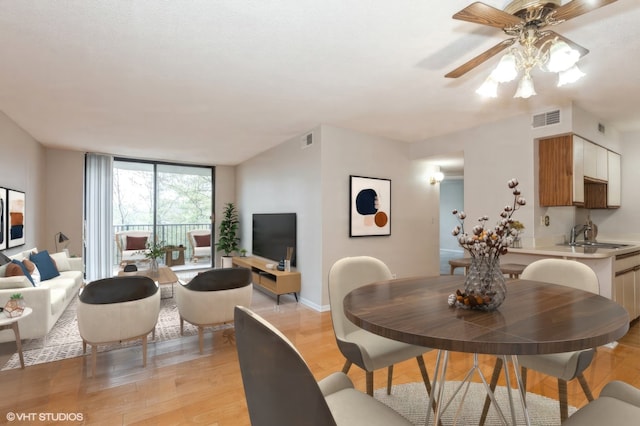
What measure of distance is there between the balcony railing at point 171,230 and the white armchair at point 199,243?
12cm

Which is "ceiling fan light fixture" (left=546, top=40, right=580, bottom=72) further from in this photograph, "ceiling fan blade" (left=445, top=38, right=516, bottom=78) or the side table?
the side table

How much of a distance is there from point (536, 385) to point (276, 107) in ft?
11.1

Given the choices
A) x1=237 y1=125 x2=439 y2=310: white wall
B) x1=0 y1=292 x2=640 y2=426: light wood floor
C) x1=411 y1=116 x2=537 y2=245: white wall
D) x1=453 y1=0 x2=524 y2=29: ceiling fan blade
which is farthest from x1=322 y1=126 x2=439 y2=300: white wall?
x1=453 y1=0 x2=524 y2=29: ceiling fan blade

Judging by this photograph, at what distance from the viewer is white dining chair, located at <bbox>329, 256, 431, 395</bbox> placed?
5.33ft

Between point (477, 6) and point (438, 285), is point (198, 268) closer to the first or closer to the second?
point (438, 285)

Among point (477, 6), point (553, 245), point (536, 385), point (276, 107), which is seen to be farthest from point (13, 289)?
point (553, 245)

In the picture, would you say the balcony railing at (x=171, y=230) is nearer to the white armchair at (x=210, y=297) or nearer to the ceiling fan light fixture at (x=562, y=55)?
the white armchair at (x=210, y=297)

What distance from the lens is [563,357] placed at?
5.07ft

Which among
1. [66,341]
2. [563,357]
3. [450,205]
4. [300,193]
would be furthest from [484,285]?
[450,205]

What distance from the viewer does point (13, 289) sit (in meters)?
2.74

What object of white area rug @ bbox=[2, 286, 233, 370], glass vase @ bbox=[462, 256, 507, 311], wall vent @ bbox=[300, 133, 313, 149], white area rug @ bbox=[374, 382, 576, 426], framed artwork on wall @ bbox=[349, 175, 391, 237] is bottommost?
white area rug @ bbox=[374, 382, 576, 426]

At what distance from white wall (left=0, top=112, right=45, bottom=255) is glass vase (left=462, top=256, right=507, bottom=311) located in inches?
197

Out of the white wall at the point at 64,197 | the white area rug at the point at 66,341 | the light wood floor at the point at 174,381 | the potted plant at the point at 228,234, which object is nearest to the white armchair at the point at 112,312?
the light wood floor at the point at 174,381

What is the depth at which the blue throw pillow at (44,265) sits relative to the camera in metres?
3.84
